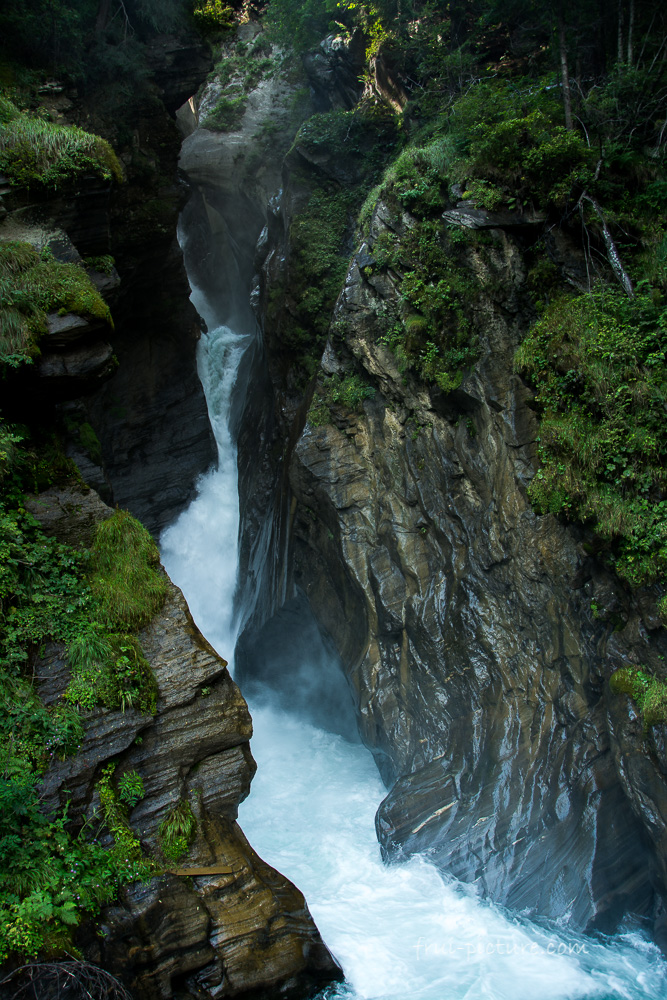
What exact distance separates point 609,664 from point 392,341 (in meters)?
6.14

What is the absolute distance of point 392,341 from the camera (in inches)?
409

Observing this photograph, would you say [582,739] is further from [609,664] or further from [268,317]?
A: [268,317]

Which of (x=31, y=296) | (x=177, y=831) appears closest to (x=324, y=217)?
(x=31, y=296)

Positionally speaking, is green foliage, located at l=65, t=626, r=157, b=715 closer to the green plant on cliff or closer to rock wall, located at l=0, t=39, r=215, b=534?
the green plant on cliff

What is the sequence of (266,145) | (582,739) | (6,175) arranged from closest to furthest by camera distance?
(582,739) → (6,175) → (266,145)

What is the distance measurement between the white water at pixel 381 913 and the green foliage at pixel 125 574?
4.78m

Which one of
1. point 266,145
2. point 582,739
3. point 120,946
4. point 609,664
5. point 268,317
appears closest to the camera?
point 120,946

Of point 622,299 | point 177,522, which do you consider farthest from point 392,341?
point 177,522

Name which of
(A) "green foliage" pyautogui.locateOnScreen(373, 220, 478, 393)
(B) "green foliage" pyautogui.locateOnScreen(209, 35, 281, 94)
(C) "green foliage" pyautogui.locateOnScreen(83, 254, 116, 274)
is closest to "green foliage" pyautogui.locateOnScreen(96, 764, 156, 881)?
(A) "green foliage" pyautogui.locateOnScreen(373, 220, 478, 393)

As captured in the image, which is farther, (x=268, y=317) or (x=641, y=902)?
(x=268, y=317)

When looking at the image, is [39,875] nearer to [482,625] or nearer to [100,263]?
[482,625]

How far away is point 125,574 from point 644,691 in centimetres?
639

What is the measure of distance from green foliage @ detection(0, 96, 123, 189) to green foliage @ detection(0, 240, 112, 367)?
Result: 4.03 feet

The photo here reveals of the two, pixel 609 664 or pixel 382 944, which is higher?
pixel 609 664
